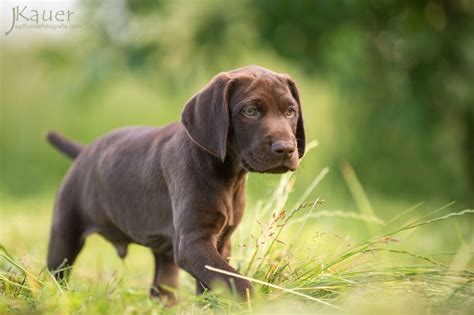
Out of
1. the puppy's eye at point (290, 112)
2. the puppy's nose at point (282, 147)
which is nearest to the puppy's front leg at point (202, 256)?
the puppy's nose at point (282, 147)

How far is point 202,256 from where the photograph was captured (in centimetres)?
439

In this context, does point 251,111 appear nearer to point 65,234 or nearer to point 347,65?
point 65,234

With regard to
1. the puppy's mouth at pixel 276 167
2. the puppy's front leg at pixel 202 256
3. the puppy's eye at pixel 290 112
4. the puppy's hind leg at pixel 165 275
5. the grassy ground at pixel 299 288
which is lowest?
the puppy's hind leg at pixel 165 275

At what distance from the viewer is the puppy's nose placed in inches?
169

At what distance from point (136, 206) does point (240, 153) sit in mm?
1051

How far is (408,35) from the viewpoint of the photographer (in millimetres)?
11648

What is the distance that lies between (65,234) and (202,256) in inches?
68.0

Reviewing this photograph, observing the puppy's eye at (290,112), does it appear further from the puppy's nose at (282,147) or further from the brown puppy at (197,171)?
the puppy's nose at (282,147)

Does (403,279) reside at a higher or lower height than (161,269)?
higher

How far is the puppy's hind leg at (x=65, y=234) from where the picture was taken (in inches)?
227

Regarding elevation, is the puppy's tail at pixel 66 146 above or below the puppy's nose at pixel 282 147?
below

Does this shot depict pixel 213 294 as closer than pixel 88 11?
Yes

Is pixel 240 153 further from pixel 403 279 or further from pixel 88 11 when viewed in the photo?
pixel 88 11

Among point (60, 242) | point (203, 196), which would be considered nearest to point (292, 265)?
point (203, 196)
